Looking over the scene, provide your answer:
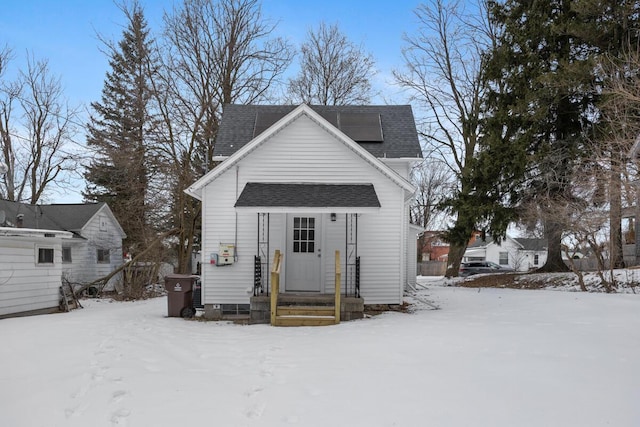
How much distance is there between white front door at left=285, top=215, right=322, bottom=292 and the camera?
11234mm

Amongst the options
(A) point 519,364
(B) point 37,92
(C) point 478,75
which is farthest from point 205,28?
(A) point 519,364

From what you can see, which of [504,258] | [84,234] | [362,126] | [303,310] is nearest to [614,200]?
[362,126]

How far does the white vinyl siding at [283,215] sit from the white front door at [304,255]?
0.76 ft

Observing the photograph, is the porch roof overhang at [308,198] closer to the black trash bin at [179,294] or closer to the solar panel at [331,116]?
the black trash bin at [179,294]

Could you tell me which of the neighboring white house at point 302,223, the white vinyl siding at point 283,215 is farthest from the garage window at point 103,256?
the white vinyl siding at point 283,215

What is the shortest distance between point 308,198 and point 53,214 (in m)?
18.8

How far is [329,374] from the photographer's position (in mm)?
5488

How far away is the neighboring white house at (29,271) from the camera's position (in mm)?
11586

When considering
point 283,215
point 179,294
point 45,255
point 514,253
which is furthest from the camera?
point 514,253

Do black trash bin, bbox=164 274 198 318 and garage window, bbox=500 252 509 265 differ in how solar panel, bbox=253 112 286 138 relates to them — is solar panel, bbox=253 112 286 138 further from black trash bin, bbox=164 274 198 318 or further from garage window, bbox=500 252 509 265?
garage window, bbox=500 252 509 265

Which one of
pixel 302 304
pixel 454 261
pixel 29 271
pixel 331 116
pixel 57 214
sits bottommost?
pixel 302 304

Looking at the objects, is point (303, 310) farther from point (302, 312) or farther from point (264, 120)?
point (264, 120)

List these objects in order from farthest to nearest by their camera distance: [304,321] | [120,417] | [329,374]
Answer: [304,321]
[329,374]
[120,417]

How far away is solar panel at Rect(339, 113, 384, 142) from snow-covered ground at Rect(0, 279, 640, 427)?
6.37 metres
